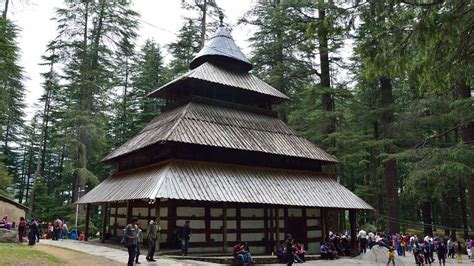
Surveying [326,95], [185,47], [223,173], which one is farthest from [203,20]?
[223,173]

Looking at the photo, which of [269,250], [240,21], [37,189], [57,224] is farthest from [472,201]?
[37,189]

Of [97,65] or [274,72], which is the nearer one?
[274,72]

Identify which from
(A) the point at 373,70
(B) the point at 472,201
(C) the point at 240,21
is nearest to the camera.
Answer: (A) the point at 373,70

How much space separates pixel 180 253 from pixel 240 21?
69.4ft

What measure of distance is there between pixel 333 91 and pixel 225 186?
14.5m

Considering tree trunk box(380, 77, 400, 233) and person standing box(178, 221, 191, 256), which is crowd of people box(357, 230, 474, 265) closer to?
tree trunk box(380, 77, 400, 233)

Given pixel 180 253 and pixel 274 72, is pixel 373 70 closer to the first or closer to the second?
pixel 180 253

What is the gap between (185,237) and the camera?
52.0 feet

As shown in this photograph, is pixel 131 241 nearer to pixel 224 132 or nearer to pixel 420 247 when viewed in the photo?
pixel 224 132

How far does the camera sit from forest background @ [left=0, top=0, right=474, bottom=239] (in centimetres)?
940

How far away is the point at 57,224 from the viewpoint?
78.1ft

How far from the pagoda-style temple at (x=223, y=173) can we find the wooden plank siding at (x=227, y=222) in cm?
5

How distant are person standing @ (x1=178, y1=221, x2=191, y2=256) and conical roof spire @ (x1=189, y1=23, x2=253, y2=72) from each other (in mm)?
12290

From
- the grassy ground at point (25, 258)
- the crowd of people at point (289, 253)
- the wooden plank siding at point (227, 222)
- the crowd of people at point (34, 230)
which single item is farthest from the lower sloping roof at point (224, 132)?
the grassy ground at point (25, 258)
